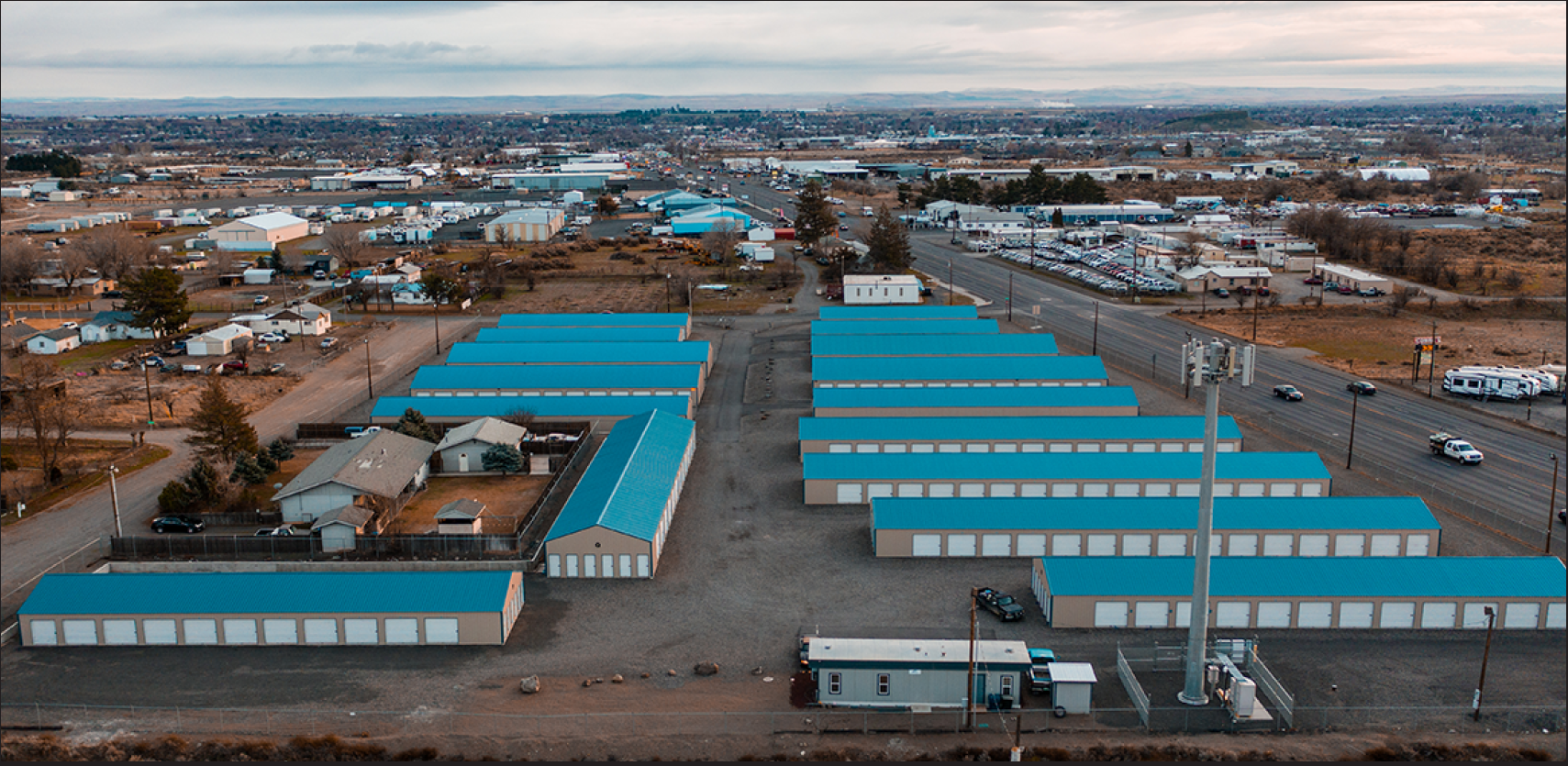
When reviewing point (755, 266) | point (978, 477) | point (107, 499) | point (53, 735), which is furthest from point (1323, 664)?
point (755, 266)

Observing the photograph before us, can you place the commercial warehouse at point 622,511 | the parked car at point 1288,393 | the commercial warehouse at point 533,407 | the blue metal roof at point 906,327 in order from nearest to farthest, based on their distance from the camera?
1. the commercial warehouse at point 622,511
2. the commercial warehouse at point 533,407
3. the parked car at point 1288,393
4. the blue metal roof at point 906,327

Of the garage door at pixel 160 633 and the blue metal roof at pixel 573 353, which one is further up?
the blue metal roof at pixel 573 353

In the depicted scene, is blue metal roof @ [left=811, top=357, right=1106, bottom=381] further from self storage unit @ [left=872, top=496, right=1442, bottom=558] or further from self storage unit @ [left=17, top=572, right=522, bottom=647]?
self storage unit @ [left=17, top=572, right=522, bottom=647]

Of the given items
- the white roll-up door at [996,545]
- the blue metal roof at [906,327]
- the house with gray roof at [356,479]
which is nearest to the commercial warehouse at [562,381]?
the house with gray roof at [356,479]

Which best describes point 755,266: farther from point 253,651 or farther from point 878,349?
point 253,651

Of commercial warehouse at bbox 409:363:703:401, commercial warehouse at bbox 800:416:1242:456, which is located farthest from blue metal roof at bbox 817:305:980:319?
commercial warehouse at bbox 800:416:1242:456

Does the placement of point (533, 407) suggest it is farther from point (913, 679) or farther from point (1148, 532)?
point (913, 679)

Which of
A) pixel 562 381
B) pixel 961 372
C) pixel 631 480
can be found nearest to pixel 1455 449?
pixel 961 372

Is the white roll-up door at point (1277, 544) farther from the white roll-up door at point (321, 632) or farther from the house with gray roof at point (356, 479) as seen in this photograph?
the house with gray roof at point (356, 479)
